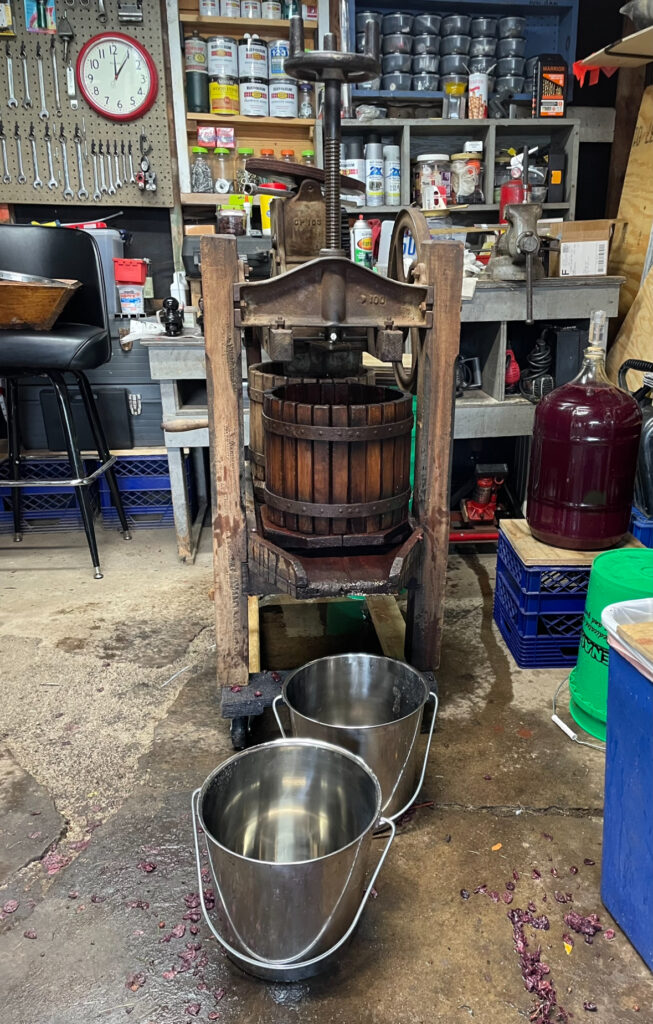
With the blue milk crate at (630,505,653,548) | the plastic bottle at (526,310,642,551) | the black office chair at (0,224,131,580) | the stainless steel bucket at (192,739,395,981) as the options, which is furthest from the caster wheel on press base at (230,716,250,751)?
the blue milk crate at (630,505,653,548)

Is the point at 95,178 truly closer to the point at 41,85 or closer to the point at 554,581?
the point at 41,85

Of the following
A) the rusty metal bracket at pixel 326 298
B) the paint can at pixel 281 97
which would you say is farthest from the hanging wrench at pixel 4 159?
the rusty metal bracket at pixel 326 298

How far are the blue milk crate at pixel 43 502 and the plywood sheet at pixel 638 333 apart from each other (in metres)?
3.02

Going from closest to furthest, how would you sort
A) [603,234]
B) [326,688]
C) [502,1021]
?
[502,1021] < [326,688] < [603,234]

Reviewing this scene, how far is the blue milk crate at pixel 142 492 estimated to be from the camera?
396 cm

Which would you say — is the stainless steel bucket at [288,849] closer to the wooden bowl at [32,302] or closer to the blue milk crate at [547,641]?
the blue milk crate at [547,641]

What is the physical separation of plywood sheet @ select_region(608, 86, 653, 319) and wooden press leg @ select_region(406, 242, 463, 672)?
96.3 inches

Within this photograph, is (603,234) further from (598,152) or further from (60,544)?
(60,544)

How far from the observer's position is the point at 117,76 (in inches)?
181

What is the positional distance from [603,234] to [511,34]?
205 centimetres

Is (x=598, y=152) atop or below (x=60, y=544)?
atop

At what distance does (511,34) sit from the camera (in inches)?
185

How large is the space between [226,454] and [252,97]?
3.67 meters

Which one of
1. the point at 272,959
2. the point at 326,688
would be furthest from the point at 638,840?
the point at 326,688
